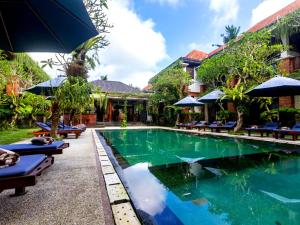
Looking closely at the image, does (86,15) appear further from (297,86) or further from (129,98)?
(129,98)

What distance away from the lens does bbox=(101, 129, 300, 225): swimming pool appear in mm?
2689

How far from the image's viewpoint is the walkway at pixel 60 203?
2.34 metres

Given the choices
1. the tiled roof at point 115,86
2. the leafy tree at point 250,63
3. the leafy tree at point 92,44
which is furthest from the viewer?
the tiled roof at point 115,86

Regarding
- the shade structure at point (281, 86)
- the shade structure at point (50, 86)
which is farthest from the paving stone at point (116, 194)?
the shade structure at point (281, 86)

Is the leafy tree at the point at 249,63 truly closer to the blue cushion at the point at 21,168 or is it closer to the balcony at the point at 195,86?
the balcony at the point at 195,86

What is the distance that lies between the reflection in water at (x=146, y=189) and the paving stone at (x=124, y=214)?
28 cm

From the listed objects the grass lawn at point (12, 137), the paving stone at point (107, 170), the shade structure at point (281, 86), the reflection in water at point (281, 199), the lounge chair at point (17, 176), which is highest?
the shade structure at point (281, 86)

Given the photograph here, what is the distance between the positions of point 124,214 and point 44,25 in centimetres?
312

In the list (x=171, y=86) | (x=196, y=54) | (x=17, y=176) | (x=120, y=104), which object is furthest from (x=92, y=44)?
(x=196, y=54)

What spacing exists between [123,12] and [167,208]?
16124 mm

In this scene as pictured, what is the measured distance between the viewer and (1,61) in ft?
31.4

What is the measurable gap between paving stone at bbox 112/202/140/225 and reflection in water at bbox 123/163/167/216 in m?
0.28

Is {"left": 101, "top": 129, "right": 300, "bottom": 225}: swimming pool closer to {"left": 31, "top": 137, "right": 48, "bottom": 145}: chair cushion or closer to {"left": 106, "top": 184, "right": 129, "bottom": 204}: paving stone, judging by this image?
{"left": 106, "top": 184, "right": 129, "bottom": 204}: paving stone

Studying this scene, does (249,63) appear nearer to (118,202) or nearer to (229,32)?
(118,202)
